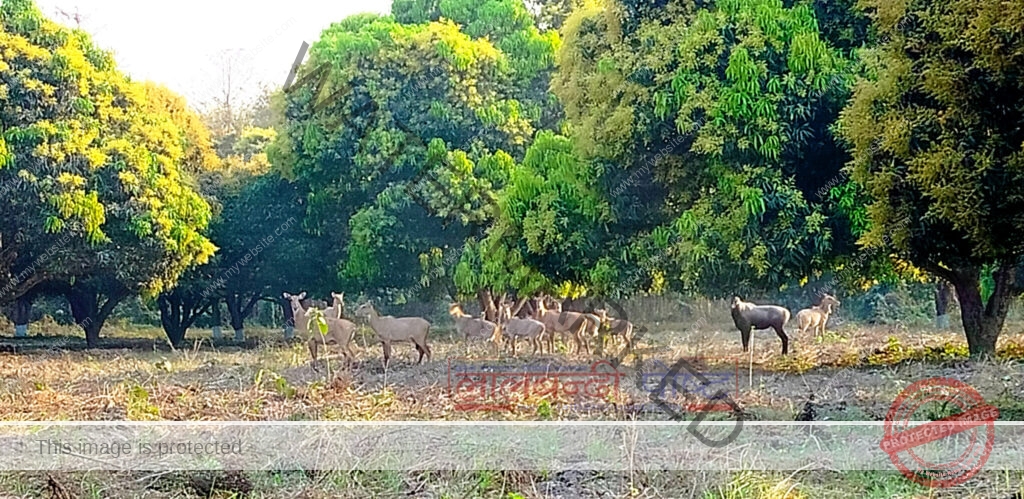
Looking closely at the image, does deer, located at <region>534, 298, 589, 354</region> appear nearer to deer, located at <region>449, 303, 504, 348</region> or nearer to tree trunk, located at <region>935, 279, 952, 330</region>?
deer, located at <region>449, 303, 504, 348</region>

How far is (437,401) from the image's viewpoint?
802 cm

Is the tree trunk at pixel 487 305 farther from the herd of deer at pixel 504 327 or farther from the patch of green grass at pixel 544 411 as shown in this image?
the patch of green grass at pixel 544 411

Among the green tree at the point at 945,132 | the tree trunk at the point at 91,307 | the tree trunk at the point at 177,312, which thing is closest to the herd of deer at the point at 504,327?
the green tree at the point at 945,132

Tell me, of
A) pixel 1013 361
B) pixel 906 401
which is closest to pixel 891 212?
pixel 906 401

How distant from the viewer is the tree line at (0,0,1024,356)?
318 inches

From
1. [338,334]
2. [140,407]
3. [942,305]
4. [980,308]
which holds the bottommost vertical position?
[140,407]

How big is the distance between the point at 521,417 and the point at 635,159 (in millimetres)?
5160

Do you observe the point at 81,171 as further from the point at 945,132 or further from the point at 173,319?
the point at 945,132

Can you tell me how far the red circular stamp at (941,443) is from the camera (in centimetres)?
570

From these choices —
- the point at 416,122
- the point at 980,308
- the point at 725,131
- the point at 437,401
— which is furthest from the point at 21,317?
the point at 980,308

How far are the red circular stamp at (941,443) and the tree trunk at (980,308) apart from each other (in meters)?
3.75

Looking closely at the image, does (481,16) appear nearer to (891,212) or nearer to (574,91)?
(574,91)

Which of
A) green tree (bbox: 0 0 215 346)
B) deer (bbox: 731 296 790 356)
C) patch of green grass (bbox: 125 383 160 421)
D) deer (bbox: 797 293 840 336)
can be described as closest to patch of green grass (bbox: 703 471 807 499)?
patch of green grass (bbox: 125 383 160 421)

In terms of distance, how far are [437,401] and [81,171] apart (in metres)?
10.4
